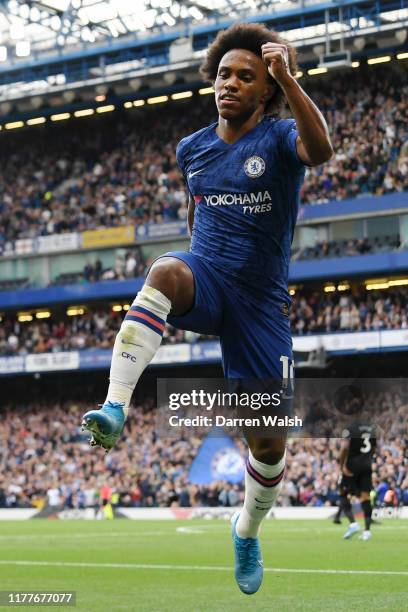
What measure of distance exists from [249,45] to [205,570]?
7.07m

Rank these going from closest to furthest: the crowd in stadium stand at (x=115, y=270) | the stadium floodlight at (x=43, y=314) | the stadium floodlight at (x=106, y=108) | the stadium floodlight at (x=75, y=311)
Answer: the crowd in stadium stand at (x=115, y=270), the stadium floodlight at (x=75, y=311), the stadium floodlight at (x=43, y=314), the stadium floodlight at (x=106, y=108)

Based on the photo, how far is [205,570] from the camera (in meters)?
11.8

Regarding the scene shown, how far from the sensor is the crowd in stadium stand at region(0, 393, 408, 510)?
95.9ft

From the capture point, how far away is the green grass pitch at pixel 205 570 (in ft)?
27.7

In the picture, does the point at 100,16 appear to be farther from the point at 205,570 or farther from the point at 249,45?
the point at 249,45

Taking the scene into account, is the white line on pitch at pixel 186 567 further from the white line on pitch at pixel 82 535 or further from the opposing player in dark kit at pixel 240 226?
the white line on pitch at pixel 82 535

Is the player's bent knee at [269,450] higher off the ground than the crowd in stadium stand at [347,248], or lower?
higher

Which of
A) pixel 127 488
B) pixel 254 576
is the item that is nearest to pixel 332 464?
pixel 127 488

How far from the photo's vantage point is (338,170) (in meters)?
40.0

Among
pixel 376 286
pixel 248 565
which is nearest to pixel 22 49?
pixel 376 286

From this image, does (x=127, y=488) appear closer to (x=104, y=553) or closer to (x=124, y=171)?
(x=124, y=171)

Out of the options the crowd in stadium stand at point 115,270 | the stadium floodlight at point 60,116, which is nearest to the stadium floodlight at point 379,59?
the crowd in stadium stand at point 115,270

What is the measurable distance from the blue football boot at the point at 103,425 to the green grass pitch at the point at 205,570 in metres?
3.14

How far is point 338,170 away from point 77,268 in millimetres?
11986
